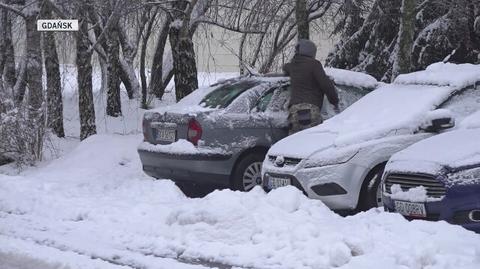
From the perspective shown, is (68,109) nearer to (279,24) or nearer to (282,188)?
(279,24)

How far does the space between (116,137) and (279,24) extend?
208 inches

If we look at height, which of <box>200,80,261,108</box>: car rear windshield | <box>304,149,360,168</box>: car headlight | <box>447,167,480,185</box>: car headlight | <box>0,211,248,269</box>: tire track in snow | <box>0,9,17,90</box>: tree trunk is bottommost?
<box>0,211,248,269</box>: tire track in snow

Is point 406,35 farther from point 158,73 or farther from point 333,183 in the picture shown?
point 158,73

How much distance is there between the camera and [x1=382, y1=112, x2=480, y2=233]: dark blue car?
560cm

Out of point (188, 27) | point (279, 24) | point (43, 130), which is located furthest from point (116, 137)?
point (279, 24)

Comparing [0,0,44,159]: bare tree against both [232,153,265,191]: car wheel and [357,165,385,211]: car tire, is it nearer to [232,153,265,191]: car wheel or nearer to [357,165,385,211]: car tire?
[232,153,265,191]: car wheel

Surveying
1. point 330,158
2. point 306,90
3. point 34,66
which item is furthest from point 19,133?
point 330,158

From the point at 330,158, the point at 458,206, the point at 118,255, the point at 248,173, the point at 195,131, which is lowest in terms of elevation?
the point at 118,255

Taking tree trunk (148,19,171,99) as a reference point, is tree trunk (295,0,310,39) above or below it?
above

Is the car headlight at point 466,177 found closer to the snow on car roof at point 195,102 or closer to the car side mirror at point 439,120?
the car side mirror at point 439,120

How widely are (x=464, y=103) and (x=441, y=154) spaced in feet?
5.57

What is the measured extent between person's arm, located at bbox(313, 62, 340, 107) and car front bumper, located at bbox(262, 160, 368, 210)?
6.53 feet

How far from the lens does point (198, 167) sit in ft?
27.8

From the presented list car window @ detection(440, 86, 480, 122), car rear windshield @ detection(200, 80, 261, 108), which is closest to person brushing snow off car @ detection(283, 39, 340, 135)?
car rear windshield @ detection(200, 80, 261, 108)
